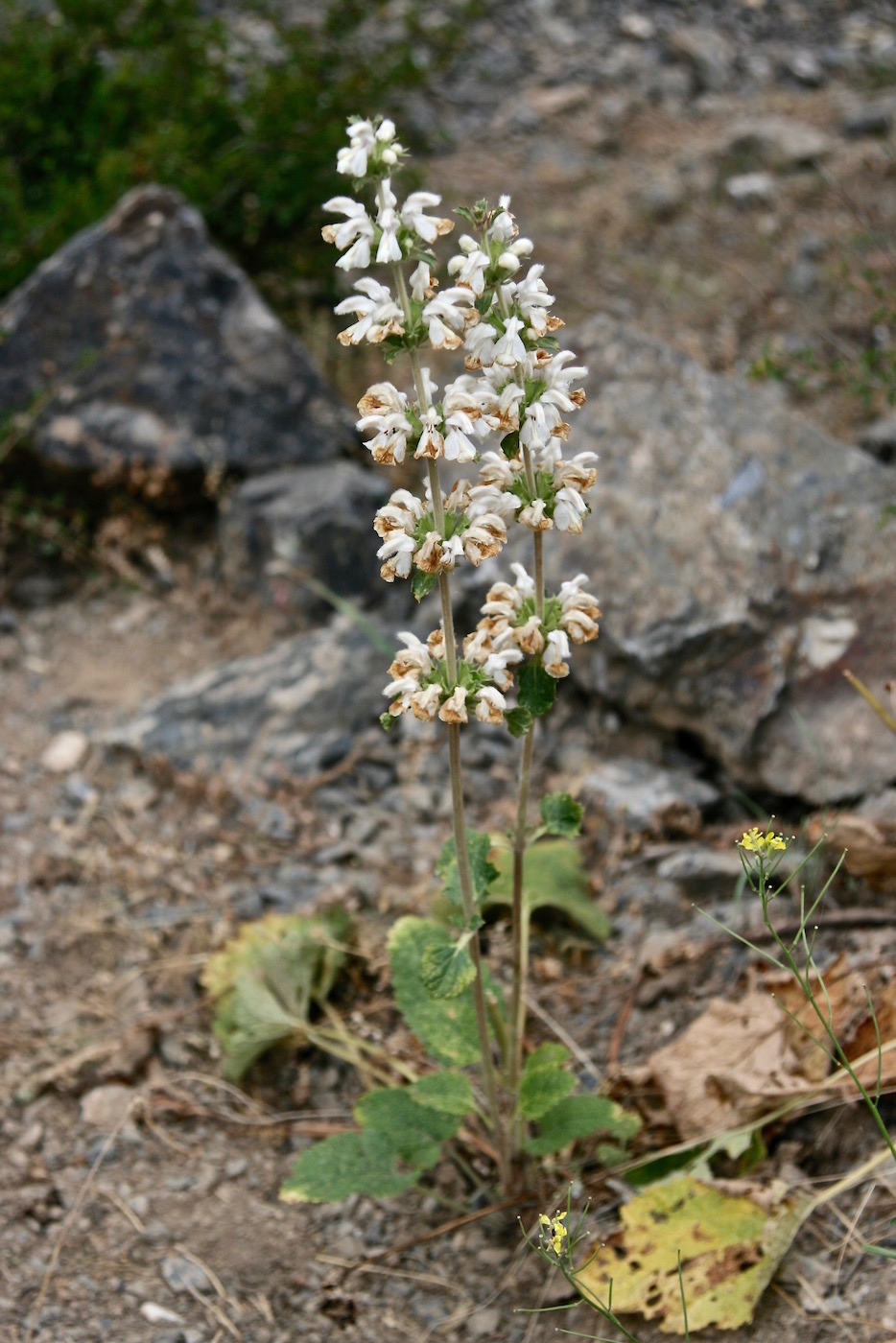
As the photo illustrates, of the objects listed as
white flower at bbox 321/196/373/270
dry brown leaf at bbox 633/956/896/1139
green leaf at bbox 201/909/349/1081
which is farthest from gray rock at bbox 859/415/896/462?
white flower at bbox 321/196/373/270

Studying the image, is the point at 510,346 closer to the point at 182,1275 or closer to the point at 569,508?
the point at 569,508

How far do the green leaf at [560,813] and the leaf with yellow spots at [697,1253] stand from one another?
720mm

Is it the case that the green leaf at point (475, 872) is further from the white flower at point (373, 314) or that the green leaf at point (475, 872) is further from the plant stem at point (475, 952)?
the white flower at point (373, 314)

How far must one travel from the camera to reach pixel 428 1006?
95.7 inches

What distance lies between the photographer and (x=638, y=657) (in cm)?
357

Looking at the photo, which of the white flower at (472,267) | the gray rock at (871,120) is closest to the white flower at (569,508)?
the white flower at (472,267)

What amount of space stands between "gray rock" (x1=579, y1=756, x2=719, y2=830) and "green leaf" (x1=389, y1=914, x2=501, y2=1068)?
37.7 inches

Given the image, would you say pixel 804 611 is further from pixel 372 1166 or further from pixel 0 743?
pixel 0 743

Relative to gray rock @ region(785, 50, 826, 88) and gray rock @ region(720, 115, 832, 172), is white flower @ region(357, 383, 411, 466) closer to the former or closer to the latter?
gray rock @ region(720, 115, 832, 172)

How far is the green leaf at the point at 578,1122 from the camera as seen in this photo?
90.9 inches

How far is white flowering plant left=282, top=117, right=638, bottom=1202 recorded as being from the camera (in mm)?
1828

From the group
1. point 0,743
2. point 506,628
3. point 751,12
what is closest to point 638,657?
point 506,628

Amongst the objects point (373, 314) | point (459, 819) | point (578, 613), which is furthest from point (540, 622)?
point (373, 314)

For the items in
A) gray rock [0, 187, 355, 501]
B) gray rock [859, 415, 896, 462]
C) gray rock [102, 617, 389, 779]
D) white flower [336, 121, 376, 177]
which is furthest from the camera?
gray rock [0, 187, 355, 501]
